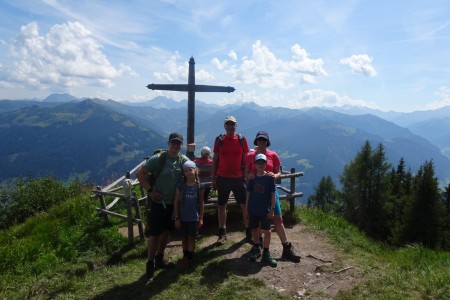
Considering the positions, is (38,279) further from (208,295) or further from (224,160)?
(224,160)

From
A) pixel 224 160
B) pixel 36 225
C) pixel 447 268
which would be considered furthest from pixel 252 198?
pixel 36 225

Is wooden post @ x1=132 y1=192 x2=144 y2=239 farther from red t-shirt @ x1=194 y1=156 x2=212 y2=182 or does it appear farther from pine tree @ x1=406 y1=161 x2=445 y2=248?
pine tree @ x1=406 y1=161 x2=445 y2=248

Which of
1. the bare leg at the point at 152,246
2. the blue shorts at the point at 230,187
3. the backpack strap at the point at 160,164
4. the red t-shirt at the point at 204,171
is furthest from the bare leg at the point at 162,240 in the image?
the red t-shirt at the point at 204,171

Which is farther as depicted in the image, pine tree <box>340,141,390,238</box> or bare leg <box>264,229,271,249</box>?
pine tree <box>340,141,390,238</box>

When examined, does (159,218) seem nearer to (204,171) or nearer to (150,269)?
(150,269)

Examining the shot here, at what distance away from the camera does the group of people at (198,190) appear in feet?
20.3

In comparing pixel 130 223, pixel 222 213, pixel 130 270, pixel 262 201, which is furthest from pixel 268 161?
pixel 130 223

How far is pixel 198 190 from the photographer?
6434 millimetres

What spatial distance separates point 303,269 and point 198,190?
2467mm

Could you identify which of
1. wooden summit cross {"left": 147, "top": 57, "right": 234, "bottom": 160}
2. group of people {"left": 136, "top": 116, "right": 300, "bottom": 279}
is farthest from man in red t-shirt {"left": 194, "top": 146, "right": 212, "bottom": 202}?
group of people {"left": 136, "top": 116, "right": 300, "bottom": 279}

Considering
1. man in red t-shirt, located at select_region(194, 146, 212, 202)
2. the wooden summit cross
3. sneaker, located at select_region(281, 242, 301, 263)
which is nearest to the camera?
sneaker, located at select_region(281, 242, 301, 263)

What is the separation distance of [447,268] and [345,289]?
2197 millimetres

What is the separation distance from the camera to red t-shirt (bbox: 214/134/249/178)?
7.11 meters

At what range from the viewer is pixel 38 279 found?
6.79m
